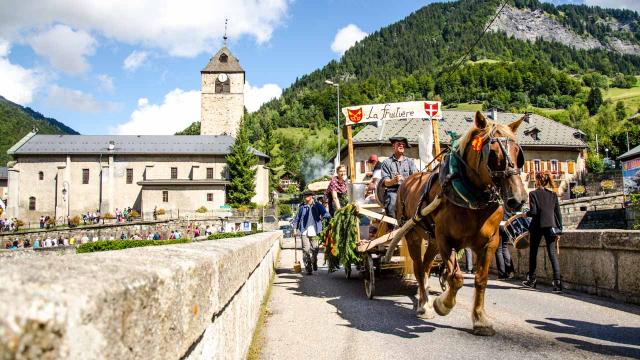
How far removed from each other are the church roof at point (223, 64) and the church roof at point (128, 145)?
12728mm

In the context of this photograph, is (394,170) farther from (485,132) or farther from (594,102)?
(594,102)

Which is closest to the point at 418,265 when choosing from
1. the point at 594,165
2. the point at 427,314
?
the point at 427,314

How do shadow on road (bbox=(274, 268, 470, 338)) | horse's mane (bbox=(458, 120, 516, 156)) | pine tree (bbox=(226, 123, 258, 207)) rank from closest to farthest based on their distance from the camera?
horse's mane (bbox=(458, 120, 516, 156)), shadow on road (bbox=(274, 268, 470, 338)), pine tree (bbox=(226, 123, 258, 207))

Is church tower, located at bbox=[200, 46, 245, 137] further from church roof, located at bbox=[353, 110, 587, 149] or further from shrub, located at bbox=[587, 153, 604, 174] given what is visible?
shrub, located at bbox=[587, 153, 604, 174]

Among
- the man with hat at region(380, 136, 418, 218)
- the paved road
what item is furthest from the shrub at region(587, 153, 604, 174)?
the man with hat at region(380, 136, 418, 218)

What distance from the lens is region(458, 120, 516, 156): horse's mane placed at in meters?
4.84

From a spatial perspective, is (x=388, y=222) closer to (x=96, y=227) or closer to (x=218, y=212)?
(x=96, y=227)

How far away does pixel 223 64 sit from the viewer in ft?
265

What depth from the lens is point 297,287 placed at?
9.93 metres

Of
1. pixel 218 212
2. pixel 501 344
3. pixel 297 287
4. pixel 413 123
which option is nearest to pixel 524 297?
pixel 501 344

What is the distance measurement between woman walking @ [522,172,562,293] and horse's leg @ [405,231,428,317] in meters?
3.19

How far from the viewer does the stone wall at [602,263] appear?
22.8 feet

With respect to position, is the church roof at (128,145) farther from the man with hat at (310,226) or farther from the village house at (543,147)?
the man with hat at (310,226)

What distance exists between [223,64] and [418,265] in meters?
79.4
